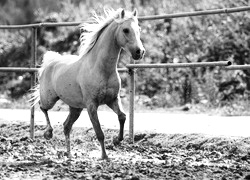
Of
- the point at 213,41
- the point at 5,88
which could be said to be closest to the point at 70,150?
the point at 213,41

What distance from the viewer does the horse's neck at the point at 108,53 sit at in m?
6.71

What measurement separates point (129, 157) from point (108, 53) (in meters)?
1.14

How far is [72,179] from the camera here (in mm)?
5148

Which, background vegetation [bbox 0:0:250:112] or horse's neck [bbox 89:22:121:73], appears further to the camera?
background vegetation [bbox 0:0:250:112]

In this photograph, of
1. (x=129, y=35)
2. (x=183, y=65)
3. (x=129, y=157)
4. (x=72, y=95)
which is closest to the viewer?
(x=129, y=35)

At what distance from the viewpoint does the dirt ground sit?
5387 millimetres

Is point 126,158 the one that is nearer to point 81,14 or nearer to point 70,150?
point 70,150

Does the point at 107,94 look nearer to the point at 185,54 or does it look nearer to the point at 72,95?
the point at 72,95

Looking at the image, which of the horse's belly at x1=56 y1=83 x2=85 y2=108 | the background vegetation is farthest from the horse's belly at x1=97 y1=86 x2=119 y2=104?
the background vegetation

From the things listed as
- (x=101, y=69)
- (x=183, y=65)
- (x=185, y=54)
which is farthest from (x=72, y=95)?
(x=185, y=54)

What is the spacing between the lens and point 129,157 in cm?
680

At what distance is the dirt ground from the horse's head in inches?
43.7

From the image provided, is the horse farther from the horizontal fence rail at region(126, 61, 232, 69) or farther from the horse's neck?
the horizontal fence rail at region(126, 61, 232, 69)

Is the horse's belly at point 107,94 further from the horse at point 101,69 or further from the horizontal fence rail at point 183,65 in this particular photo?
the horizontal fence rail at point 183,65
